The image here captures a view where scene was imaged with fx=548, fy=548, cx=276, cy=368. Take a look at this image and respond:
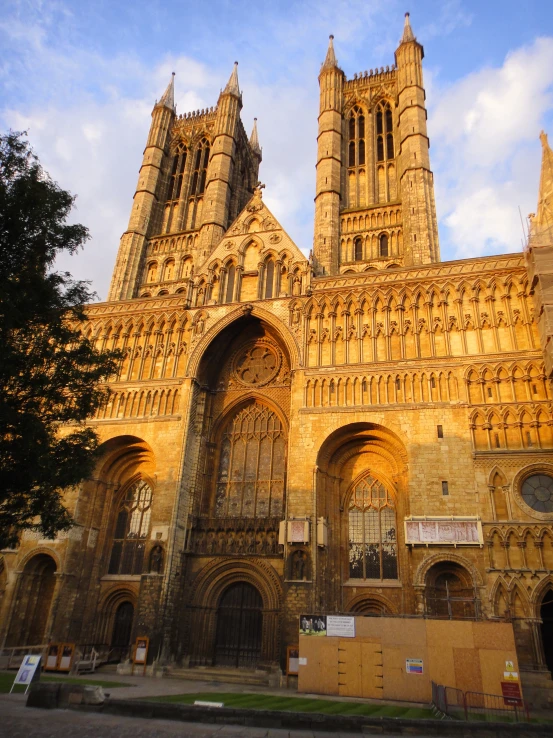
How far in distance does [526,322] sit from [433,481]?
7661mm

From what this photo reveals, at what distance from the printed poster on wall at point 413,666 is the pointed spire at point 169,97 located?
48121 millimetres

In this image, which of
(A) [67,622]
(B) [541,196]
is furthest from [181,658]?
(B) [541,196]

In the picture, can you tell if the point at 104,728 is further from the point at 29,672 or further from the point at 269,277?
the point at 269,277

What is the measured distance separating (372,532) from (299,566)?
374cm

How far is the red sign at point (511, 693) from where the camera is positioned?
46.7 ft

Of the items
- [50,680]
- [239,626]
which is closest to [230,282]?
[239,626]

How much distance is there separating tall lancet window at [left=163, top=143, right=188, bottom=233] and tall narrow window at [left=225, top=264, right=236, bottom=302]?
17.1m

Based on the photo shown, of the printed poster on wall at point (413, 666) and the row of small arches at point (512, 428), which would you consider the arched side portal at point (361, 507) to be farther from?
the printed poster on wall at point (413, 666)

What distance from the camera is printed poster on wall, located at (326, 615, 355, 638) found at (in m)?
16.7

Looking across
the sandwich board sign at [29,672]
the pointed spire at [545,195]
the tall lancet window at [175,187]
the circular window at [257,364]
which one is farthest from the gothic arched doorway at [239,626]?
the tall lancet window at [175,187]

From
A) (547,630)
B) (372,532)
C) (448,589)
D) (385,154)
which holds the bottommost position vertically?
(547,630)

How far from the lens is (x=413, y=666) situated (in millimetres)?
15648

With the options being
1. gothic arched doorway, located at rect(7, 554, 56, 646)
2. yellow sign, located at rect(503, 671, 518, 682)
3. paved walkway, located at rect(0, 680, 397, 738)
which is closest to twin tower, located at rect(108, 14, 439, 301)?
gothic arched doorway, located at rect(7, 554, 56, 646)

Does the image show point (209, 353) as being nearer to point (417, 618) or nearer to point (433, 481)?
point (433, 481)
